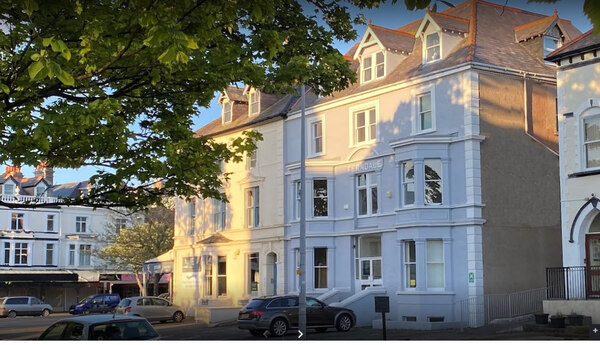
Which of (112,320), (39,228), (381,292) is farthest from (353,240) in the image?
(39,228)

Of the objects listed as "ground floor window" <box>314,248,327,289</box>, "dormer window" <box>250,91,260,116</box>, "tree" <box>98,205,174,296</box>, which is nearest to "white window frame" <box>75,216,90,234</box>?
"tree" <box>98,205,174,296</box>

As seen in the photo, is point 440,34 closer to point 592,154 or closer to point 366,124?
point 366,124

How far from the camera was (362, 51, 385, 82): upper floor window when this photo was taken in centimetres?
3394

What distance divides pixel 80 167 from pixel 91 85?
164 inches

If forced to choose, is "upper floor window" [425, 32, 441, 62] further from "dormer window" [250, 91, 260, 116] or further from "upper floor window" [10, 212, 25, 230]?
"upper floor window" [10, 212, 25, 230]

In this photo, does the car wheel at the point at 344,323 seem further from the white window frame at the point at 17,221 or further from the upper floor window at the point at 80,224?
the upper floor window at the point at 80,224

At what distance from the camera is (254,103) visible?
138 ft

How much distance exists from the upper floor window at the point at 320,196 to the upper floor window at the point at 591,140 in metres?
13.0

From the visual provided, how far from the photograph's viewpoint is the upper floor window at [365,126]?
3359cm

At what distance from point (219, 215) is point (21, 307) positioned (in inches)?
803

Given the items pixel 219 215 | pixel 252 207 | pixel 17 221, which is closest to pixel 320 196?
pixel 252 207

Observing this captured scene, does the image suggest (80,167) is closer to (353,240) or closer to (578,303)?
(578,303)

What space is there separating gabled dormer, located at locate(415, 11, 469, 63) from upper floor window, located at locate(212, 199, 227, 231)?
1520 centimetres

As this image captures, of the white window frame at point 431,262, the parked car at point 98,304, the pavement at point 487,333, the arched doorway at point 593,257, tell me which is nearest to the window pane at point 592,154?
the arched doorway at point 593,257
